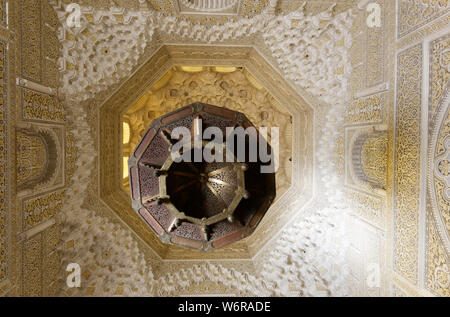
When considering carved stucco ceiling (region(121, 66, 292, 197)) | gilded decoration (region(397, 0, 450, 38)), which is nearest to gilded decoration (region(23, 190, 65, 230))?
carved stucco ceiling (region(121, 66, 292, 197))

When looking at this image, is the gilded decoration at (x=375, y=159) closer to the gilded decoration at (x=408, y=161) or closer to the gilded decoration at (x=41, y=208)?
the gilded decoration at (x=408, y=161)

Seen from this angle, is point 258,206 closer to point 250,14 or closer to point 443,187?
point 443,187

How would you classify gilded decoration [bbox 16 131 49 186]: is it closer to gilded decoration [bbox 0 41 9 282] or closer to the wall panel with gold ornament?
gilded decoration [bbox 0 41 9 282]

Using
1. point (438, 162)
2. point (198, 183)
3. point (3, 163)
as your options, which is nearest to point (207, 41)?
point (198, 183)

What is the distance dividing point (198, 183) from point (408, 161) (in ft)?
7.53

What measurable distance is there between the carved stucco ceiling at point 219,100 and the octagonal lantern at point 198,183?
2821 millimetres

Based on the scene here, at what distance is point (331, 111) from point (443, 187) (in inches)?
74.4

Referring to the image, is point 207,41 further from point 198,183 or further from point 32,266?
point 32,266

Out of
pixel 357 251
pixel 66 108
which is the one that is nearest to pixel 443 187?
pixel 357 251

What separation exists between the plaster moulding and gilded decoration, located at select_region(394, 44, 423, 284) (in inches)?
59.8

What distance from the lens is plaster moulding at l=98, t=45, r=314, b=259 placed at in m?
4.17

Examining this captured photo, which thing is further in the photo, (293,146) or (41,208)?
(293,146)

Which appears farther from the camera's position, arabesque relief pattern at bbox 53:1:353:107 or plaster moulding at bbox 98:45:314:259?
plaster moulding at bbox 98:45:314:259

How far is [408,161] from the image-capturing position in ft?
8.84
